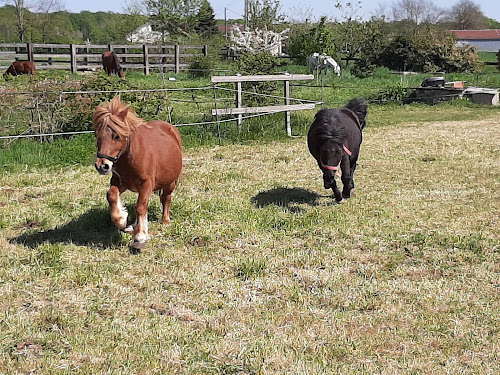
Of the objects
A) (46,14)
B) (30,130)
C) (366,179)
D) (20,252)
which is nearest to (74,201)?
(20,252)

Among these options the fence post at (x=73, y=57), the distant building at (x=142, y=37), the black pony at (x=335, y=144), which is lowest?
the black pony at (x=335, y=144)

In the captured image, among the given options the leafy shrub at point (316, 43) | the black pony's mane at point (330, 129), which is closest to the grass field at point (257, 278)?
the black pony's mane at point (330, 129)

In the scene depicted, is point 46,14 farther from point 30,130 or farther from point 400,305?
point 400,305

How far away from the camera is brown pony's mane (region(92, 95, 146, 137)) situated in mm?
5102

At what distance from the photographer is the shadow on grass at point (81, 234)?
5801 millimetres

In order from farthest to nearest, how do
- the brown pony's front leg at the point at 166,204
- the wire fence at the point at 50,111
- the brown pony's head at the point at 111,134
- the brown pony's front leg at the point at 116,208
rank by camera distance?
the wire fence at the point at 50,111 < the brown pony's front leg at the point at 166,204 < the brown pony's front leg at the point at 116,208 < the brown pony's head at the point at 111,134

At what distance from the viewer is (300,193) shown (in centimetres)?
795

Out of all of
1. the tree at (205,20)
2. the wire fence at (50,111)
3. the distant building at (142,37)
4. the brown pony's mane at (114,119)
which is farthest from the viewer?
the tree at (205,20)

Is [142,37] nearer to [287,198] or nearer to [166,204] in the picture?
[287,198]

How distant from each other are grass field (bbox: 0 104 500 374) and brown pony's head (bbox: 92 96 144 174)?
0.99 meters

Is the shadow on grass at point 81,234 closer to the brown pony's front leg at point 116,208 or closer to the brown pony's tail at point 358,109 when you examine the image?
the brown pony's front leg at point 116,208

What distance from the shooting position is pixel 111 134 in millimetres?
5059

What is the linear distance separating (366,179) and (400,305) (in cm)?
461

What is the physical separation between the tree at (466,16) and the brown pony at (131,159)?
9572 centimetres
